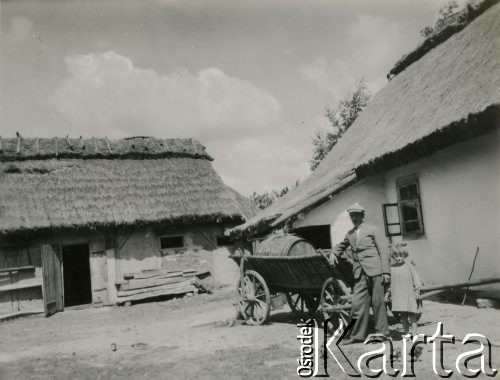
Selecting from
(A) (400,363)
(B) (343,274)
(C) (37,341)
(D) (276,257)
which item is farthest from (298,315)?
(C) (37,341)

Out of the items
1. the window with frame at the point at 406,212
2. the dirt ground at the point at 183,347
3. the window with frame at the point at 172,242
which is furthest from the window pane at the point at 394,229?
the window with frame at the point at 172,242

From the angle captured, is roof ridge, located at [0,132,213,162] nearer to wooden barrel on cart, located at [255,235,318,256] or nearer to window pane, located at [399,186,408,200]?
window pane, located at [399,186,408,200]

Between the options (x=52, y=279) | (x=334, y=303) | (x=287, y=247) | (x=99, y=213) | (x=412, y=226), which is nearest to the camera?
(x=334, y=303)

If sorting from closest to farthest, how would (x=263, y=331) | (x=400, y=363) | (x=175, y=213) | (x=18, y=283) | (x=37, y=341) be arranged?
(x=400, y=363) < (x=263, y=331) < (x=37, y=341) < (x=18, y=283) < (x=175, y=213)

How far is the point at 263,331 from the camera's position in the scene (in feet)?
24.5

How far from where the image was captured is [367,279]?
19.9 feet

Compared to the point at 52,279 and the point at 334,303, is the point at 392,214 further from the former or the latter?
the point at 52,279

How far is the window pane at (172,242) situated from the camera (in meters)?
15.1

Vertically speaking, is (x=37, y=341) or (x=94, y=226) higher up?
(x=94, y=226)

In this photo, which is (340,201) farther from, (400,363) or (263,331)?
(400,363)

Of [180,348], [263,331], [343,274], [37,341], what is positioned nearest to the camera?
[343,274]

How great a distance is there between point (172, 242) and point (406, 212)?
8.07 m

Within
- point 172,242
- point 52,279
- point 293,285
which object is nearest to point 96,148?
Answer: point 172,242

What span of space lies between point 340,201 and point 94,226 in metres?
7.65
